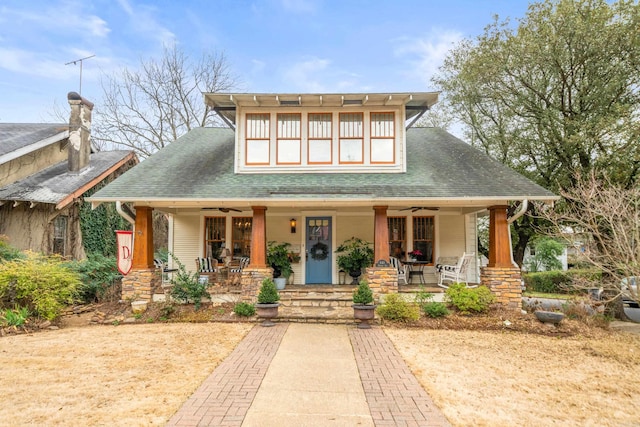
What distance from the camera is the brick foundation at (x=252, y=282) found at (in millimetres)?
9359

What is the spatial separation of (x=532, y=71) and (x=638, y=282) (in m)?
7.29

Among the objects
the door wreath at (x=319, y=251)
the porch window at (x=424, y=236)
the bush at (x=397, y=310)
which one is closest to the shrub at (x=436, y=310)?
the bush at (x=397, y=310)

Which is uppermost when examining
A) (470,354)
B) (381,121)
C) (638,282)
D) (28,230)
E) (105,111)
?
(105,111)

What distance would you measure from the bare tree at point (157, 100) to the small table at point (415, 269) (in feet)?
54.8

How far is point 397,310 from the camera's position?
27.9 feet

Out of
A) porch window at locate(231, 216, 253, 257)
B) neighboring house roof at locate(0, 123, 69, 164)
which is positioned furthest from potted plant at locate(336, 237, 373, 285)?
neighboring house roof at locate(0, 123, 69, 164)

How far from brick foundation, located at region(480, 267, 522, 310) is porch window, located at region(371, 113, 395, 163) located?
4.27 metres

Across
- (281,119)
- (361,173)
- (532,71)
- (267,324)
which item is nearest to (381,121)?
(361,173)

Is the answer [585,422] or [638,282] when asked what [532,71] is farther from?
[585,422]

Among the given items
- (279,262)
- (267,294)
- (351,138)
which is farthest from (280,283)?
(351,138)

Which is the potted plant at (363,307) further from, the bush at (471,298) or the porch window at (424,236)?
the porch window at (424,236)

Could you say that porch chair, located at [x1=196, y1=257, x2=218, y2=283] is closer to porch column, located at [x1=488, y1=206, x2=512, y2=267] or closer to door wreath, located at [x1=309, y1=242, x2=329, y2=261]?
door wreath, located at [x1=309, y1=242, x2=329, y2=261]

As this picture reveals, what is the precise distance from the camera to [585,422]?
3934 millimetres

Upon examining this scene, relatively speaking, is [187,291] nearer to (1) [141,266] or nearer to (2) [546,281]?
(1) [141,266]
